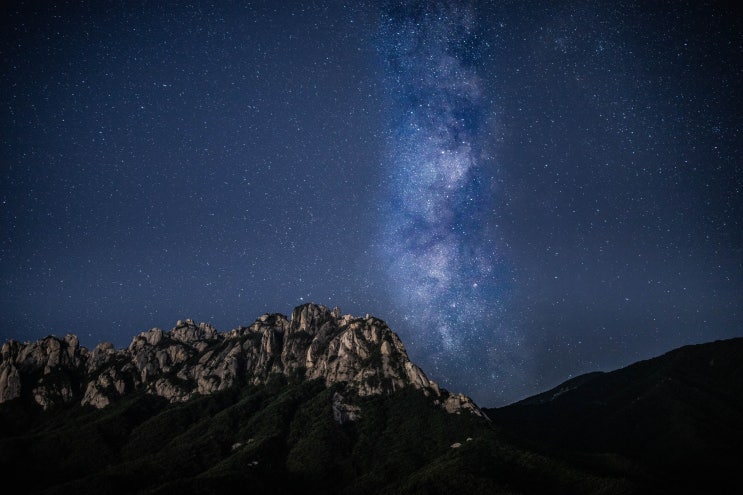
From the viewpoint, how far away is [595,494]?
459 feet

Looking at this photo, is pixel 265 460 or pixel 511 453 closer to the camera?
Answer: pixel 511 453

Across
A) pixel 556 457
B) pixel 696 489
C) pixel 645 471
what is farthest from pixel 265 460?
pixel 696 489

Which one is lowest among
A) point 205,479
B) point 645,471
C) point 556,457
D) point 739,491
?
point 739,491

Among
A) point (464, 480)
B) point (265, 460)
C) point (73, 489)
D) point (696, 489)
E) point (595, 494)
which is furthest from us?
point (265, 460)

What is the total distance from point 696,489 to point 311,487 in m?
175

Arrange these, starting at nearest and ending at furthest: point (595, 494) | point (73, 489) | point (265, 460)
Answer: point (595, 494) < point (73, 489) < point (265, 460)

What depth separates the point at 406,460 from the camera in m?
196

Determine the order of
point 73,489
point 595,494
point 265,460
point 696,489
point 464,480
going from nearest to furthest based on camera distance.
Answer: point 595,494
point 464,480
point 73,489
point 696,489
point 265,460

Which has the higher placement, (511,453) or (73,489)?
(73,489)

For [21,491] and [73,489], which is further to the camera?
[21,491]

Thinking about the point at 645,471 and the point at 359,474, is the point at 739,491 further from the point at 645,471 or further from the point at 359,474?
the point at 359,474

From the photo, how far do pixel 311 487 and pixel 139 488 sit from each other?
7402cm

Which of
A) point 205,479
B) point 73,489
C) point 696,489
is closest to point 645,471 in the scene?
point 696,489

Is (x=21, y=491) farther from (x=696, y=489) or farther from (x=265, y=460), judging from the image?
(x=696, y=489)
